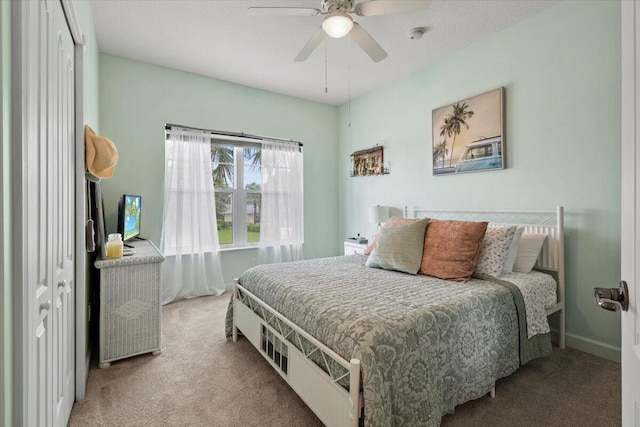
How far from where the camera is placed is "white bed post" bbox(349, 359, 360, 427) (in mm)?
1238

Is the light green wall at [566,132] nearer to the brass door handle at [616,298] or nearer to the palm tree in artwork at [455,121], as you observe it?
the palm tree in artwork at [455,121]

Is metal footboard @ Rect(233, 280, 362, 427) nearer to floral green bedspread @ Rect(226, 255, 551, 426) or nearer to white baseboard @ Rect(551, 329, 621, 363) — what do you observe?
floral green bedspread @ Rect(226, 255, 551, 426)

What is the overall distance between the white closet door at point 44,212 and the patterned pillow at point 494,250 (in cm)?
250

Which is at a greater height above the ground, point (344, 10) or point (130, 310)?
point (344, 10)

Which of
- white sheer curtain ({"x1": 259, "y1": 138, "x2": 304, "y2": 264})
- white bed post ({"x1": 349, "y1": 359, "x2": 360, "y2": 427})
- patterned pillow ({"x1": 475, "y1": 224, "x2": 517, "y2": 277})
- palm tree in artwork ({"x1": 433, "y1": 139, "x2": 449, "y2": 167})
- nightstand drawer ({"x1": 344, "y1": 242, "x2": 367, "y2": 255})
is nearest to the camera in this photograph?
white bed post ({"x1": 349, "y1": 359, "x2": 360, "y2": 427})

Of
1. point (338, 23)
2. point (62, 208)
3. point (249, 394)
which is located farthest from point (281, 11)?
point (249, 394)

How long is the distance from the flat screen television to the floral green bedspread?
4.55 feet

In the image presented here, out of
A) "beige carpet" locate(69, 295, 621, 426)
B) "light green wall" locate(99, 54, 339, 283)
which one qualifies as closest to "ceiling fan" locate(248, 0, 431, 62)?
"light green wall" locate(99, 54, 339, 283)

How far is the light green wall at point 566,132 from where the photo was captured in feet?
7.18

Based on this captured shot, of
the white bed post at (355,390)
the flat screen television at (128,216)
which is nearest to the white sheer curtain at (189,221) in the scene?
the flat screen television at (128,216)

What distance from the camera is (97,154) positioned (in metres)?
1.90

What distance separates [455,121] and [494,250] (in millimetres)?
1509

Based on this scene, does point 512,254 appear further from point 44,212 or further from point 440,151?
point 44,212

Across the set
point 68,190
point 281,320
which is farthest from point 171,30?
point 281,320
